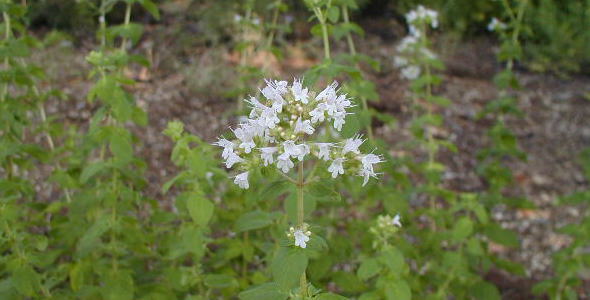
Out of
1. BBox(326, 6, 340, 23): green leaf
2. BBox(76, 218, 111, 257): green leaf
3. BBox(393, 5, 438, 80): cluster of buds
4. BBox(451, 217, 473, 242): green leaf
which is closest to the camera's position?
BBox(76, 218, 111, 257): green leaf

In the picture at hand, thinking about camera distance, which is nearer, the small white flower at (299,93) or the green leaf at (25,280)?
the small white flower at (299,93)

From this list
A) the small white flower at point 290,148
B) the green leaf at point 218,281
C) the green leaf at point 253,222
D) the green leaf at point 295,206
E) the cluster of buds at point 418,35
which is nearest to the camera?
the small white flower at point 290,148

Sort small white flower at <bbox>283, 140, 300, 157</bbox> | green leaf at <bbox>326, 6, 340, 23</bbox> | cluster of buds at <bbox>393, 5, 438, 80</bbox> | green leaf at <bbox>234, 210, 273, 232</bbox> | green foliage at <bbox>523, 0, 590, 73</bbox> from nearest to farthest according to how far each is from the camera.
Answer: small white flower at <bbox>283, 140, 300, 157</bbox> < green leaf at <bbox>234, 210, 273, 232</bbox> < green leaf at <bbox>326, 6, 340, 23</bbox> < cluster of buds at <bbox>393, 5, 438, 80</bbox> < green foliage at <bbox>523, 0, 590, 73</bbox>

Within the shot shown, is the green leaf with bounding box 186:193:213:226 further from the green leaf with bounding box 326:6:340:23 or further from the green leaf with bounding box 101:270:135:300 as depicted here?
the green leaf with bounding box 326:6:340:23

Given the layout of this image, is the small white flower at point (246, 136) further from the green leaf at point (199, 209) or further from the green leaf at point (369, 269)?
the green leaf at point (369, 269)

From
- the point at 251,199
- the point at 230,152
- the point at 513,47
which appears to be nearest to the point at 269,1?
the point at 513,47

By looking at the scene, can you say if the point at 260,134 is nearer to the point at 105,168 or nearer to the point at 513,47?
the point at 105,168

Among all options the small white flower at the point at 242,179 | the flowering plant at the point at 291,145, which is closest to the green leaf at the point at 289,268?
the flowering plant at the point at 291,145

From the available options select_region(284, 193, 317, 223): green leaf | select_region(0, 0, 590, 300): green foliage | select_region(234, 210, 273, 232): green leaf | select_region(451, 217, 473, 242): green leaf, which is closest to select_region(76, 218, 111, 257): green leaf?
select_region(0, 0, 590, 300): green foliage
